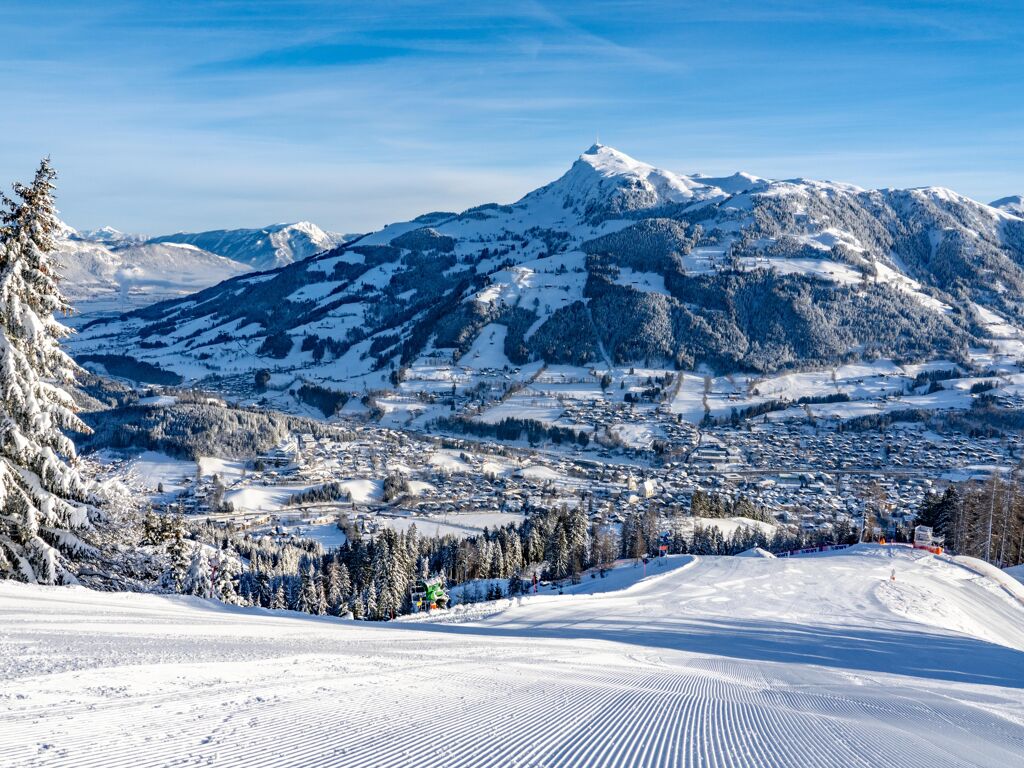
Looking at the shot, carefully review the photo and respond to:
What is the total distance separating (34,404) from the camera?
58.7 ft

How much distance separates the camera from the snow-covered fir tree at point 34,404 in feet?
58.1

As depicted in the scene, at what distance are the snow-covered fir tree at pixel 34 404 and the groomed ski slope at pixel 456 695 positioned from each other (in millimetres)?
2565

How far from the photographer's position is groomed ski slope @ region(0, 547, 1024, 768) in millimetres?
7543

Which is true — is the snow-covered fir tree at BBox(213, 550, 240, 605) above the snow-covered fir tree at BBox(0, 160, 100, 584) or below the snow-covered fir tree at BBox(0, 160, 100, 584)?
below

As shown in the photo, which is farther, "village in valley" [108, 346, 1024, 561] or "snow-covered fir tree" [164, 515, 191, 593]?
"village in valley" [108, 346, 1024, 561]

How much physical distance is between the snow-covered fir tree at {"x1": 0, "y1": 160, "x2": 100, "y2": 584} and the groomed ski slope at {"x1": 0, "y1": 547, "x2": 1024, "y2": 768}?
2.57 m

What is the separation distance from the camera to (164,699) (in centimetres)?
854

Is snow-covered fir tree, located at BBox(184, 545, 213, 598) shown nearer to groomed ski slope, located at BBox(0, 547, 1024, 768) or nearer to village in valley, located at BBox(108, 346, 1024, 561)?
groomed ski slope, located at BBox(0, 547, 1024, 768)

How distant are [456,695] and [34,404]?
13625 mm

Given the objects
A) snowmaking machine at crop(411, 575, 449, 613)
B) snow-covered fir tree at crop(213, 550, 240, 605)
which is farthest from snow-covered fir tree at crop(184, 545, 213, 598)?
snowmaking machine at crop(411, 575, 449, 613)

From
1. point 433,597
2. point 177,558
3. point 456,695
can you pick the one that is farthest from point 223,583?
point 456,695

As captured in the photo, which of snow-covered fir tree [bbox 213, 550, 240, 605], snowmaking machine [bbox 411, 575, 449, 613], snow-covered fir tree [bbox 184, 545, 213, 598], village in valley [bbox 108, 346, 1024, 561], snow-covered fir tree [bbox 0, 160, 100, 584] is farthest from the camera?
village in valley [bbox 108, 346, 1024, 561]

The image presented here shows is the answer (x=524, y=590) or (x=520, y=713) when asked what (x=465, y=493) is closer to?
(x=524, y=590)

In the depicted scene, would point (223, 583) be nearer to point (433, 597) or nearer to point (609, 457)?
point (433, 597)
